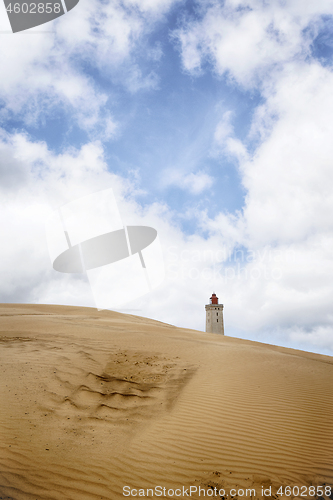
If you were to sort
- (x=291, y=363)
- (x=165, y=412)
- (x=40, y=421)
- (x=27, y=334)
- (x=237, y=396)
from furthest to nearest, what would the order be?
(x=27, y=334) → (x=291, y=363) → (x=237, y=396) → (x=165, y=412) → (x=40, y=421)

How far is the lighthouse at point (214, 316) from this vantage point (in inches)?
1703

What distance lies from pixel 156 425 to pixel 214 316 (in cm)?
3888

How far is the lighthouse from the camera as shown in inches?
1703

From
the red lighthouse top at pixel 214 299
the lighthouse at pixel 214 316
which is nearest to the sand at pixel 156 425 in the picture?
the lighthouse at pixel 214 316

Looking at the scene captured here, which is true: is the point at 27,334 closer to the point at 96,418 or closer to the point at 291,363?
the point at 96,418

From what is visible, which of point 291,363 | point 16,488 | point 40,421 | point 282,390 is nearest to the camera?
point 16,488

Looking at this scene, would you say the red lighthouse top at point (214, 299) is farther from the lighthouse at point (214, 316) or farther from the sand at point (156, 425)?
the sand at point (156, 425)

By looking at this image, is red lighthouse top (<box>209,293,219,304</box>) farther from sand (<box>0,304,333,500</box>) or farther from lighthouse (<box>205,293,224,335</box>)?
sand (<box>0,304,333,500</box>)

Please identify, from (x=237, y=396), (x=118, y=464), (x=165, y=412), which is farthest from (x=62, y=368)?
(x=237, y=396)

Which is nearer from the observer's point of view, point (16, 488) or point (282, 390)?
point (16, 488)

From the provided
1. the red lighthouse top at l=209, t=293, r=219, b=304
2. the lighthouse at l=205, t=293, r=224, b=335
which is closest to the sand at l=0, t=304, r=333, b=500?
the lighthouse at l=205, t=293, r=224, b=335

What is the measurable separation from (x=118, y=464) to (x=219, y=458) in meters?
1.87

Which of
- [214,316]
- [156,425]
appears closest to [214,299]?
[214,316]

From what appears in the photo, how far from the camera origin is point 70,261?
13844 millimetres
